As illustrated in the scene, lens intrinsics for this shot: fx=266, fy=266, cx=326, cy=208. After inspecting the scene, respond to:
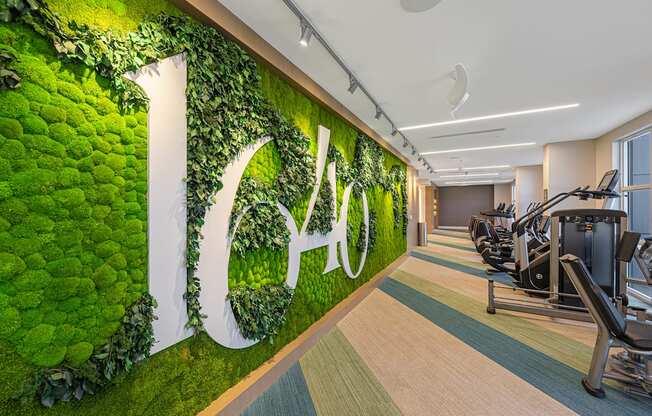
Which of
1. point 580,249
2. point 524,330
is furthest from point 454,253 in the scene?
point 524,330

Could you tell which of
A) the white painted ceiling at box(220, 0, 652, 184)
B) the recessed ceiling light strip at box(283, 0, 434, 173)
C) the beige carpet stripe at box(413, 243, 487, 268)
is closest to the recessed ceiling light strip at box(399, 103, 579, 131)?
the white painted ceiling at box(220, 0, 652, 184)

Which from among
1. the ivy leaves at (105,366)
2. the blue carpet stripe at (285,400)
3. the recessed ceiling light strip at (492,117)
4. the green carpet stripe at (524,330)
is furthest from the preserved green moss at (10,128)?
the recessed ceiling light strip at (492,117)

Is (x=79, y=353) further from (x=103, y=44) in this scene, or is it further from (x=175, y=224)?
(x=103, y=44)

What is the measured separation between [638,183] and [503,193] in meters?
13.5

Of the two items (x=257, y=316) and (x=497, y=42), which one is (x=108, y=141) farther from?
(x=497, y=42)

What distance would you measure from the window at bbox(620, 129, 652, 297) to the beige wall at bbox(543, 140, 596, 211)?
79 centimetres

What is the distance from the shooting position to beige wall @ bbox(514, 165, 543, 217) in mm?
10500

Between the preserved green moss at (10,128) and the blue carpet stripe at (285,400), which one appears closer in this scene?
the preserved green moss at (10,128)

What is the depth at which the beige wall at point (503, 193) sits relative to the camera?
55.8 ft

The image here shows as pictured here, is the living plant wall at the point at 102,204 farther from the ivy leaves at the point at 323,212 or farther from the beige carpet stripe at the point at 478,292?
the beige carpet stripe at the point at 478,292

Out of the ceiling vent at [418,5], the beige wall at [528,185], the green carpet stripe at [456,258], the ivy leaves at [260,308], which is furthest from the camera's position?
the beige wall at [528,185]

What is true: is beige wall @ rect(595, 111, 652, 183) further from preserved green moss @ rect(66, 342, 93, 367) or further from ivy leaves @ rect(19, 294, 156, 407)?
preserved green moss @ rect(66, 342, 93, 367)

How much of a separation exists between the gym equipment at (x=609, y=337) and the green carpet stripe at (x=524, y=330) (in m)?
0.36

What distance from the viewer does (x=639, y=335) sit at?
6.97 ft
